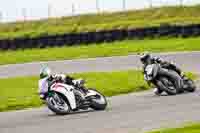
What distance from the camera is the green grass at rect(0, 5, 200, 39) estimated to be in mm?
43719

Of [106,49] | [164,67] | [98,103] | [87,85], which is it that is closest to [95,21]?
[106,49]

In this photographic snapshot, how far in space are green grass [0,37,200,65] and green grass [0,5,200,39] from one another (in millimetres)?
4261

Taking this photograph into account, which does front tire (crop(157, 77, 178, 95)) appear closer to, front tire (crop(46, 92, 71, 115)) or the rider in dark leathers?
the rider in dark leathers

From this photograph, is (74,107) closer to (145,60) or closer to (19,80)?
(145,60)

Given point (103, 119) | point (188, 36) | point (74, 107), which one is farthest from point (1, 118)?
point (188, 36)

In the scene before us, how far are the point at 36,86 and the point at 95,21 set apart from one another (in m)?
28.2

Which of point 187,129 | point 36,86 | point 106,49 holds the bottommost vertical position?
point 36,86

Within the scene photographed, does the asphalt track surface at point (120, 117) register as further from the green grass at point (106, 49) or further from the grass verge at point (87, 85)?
the green grass at point (106, 49)

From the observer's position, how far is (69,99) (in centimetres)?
1486

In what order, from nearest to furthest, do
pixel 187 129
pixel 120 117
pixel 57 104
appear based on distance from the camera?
pixel 187 129 < pixel 120 117 < pixel 57 104

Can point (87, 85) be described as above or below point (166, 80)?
below

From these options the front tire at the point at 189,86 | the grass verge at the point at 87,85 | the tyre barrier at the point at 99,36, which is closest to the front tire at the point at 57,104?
the grass verge at the point at 87,85

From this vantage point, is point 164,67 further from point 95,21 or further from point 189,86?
point 95,21

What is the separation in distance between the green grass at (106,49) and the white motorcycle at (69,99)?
17.4 m
